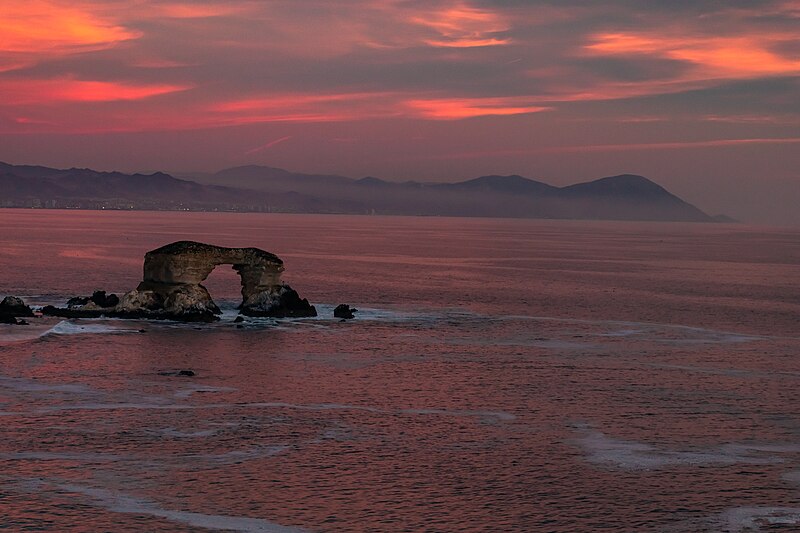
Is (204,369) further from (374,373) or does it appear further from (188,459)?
(188,459)

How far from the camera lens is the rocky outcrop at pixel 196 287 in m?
77.9

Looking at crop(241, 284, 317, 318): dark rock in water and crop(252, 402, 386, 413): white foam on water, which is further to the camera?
crop(241, 284, 317, 318): dark rock in water

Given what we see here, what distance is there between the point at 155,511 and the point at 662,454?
18.9m

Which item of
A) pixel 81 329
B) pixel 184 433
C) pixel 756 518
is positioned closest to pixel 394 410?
pixel 184 433

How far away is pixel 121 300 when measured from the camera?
7956 centimetres

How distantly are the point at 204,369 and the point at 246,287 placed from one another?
29631mm

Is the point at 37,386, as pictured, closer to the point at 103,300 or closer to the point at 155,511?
the point at 155,511

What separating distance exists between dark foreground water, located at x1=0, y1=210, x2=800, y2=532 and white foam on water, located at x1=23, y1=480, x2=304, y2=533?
0.33ft

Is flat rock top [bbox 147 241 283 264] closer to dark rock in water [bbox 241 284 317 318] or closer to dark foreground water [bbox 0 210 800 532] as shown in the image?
dark rock in water [bbox 241 284 317 318]

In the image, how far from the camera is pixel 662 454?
36812 millimetres

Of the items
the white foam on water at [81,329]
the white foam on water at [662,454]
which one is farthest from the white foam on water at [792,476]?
the white foam on water at [81,329]

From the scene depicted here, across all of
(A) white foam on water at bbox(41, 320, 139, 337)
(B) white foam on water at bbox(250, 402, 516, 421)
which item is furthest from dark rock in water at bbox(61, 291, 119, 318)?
(B) white foam on water at bbox(250, 402, 516, 421)

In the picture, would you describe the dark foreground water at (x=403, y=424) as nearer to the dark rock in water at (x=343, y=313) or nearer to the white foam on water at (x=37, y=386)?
the white foam on water at (x=37, y=386)

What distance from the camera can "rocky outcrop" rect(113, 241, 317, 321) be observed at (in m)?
77.9
